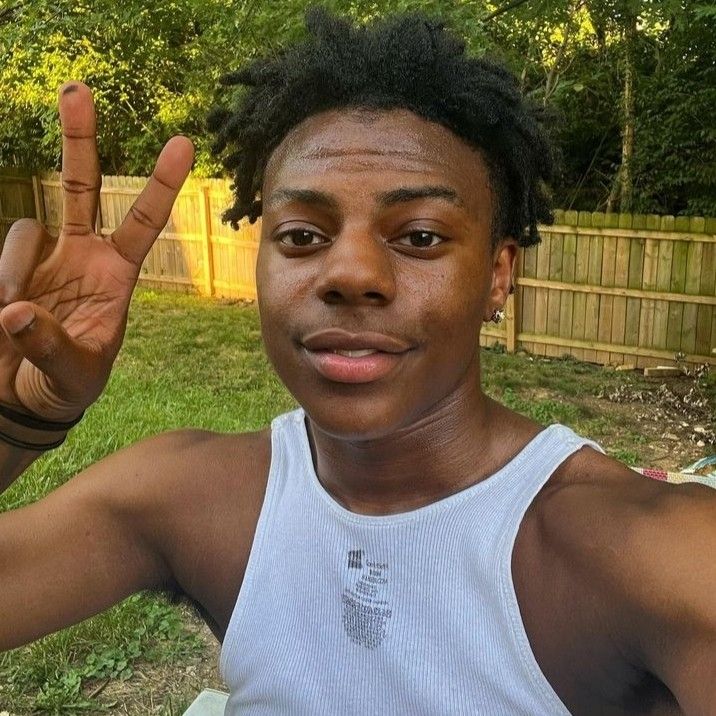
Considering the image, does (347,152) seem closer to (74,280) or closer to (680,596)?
(74,280)

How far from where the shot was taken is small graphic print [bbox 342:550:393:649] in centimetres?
151

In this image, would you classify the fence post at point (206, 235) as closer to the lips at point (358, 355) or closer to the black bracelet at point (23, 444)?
the black bracelet at point (23, 444)

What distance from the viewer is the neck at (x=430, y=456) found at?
1.61 metres

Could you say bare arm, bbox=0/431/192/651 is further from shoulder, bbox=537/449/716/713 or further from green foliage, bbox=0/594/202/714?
green foliage, bbox=0/594/202/714

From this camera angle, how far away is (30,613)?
178 cm

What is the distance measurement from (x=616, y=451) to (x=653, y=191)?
5.57m

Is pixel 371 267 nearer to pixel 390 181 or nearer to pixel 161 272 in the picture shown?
pixel 390 181

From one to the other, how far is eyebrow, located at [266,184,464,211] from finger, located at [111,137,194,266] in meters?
0.26

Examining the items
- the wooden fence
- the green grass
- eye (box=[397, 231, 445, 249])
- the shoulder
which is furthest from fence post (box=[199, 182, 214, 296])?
the shoulder

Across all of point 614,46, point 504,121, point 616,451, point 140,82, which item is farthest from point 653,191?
point 504,121

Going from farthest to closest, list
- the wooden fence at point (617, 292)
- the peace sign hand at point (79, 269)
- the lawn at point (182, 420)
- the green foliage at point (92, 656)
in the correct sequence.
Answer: the wooden fence at point (617, 292) → the lawn at point (182, 420) → the green foliage at point (92, 656) → the peace sign hand at point (79, 269)

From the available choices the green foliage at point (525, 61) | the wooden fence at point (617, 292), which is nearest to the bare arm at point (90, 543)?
the green foliage at point (525, 61)

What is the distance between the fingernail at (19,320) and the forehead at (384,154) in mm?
515

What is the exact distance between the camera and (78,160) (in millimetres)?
1654
